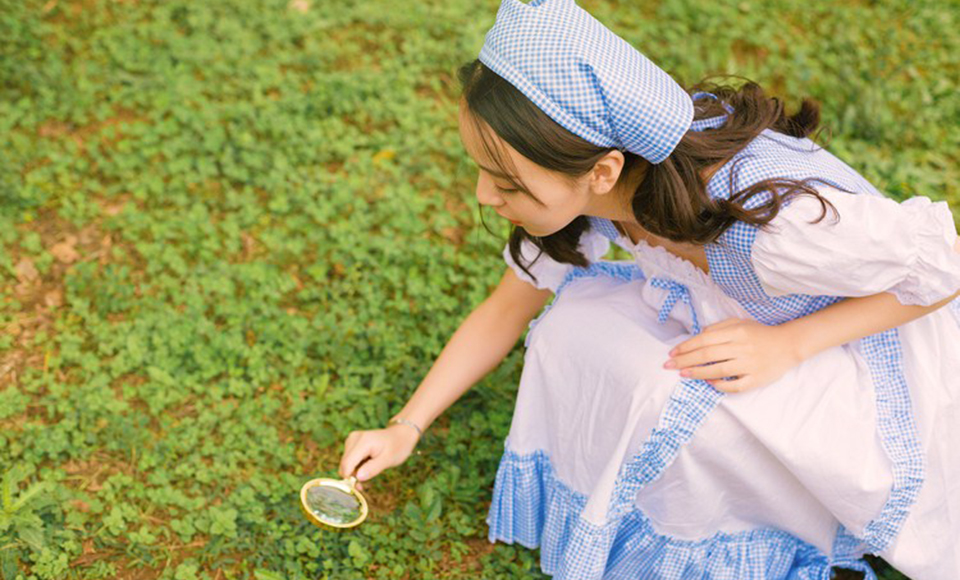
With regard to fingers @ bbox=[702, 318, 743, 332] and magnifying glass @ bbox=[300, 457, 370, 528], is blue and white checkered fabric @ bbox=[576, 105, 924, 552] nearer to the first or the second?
fingers @ bbox=[702, 318, 743, 332]

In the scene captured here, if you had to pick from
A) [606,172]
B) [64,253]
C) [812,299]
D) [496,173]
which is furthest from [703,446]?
[64,253]

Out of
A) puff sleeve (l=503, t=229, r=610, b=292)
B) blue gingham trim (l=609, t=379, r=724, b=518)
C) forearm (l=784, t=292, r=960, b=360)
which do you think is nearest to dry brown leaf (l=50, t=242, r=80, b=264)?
puff sleeve (l=503, t=229, r=610, b=292)

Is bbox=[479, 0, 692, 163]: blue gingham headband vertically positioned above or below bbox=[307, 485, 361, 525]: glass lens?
above

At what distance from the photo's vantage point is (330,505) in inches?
92.5

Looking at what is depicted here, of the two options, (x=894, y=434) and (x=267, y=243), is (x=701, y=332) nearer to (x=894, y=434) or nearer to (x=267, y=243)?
(x=894, y=434)

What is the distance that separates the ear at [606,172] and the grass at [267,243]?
1.14m

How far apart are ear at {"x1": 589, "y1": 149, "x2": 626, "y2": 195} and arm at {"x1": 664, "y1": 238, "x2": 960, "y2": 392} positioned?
0.42 metres

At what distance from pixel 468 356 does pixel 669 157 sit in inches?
35.2

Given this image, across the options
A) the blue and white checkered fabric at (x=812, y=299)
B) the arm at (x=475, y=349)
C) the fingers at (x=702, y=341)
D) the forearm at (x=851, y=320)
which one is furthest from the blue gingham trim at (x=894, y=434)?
the arm at (x=475, y=349)

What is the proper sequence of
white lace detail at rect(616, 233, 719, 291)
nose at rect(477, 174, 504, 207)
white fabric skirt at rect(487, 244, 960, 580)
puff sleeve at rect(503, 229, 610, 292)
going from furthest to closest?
1. puff sleeve at rect(503, 229, 610, 292)
2. white lace detail at rect(616, 233, 719, 291)
3. white fabric skirt at rect(487, 244, 960, 580)
4. nose at rect(477, 174, 504, 207)

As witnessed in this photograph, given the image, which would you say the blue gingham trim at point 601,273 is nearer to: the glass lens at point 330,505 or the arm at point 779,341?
the arm at point 779,341

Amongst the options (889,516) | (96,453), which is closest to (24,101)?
(96,453)

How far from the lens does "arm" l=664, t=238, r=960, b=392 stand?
203 centimetres

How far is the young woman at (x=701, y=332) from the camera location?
5.95 ft
